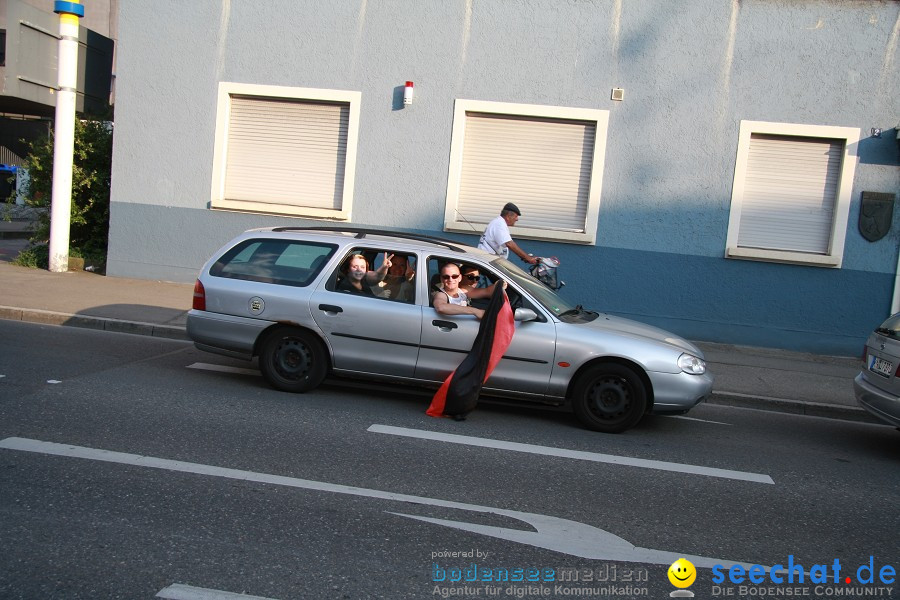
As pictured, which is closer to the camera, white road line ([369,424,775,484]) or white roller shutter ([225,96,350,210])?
white road line ([369,424,775,484])

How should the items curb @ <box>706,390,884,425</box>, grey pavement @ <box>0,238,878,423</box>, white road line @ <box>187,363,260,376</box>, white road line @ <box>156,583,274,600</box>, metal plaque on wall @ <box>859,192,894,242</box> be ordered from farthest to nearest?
metal plaque on wall @ <box>859,192,894,242</box> < grey pavement @ <box>0,238,878,423</box> < curb @ <box>706,390,884,425</box> < white road line @ <box>187,363,260,376</box> < white road line @ <box>156,583,274,600</box>

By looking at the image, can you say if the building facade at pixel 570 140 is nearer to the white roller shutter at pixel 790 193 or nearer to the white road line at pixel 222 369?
the white roller shutter at pixel 790 193

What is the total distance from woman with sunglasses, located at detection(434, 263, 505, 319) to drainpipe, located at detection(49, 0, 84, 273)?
8.72m

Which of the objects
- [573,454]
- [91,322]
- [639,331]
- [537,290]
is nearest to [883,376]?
[639,331]

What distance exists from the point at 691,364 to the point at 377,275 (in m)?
3.02

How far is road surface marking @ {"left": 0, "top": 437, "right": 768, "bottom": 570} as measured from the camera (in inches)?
178

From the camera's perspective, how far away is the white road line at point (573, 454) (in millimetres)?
6215

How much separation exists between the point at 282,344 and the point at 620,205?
6.73 m

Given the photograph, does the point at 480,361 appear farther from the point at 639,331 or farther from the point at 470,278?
the point at 639,331

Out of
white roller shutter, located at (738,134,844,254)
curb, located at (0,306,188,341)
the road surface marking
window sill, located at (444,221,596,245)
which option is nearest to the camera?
the road surface marking

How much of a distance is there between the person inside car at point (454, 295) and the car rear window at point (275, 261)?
1154 mm

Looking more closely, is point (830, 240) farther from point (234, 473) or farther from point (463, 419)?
point (234, 473)

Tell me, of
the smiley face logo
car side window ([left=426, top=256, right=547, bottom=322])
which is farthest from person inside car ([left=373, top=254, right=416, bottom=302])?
the smiley face logo

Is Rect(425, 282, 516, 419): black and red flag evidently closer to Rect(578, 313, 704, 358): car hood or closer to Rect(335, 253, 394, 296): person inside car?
Rect(578, 313, 704, 358): car hood
